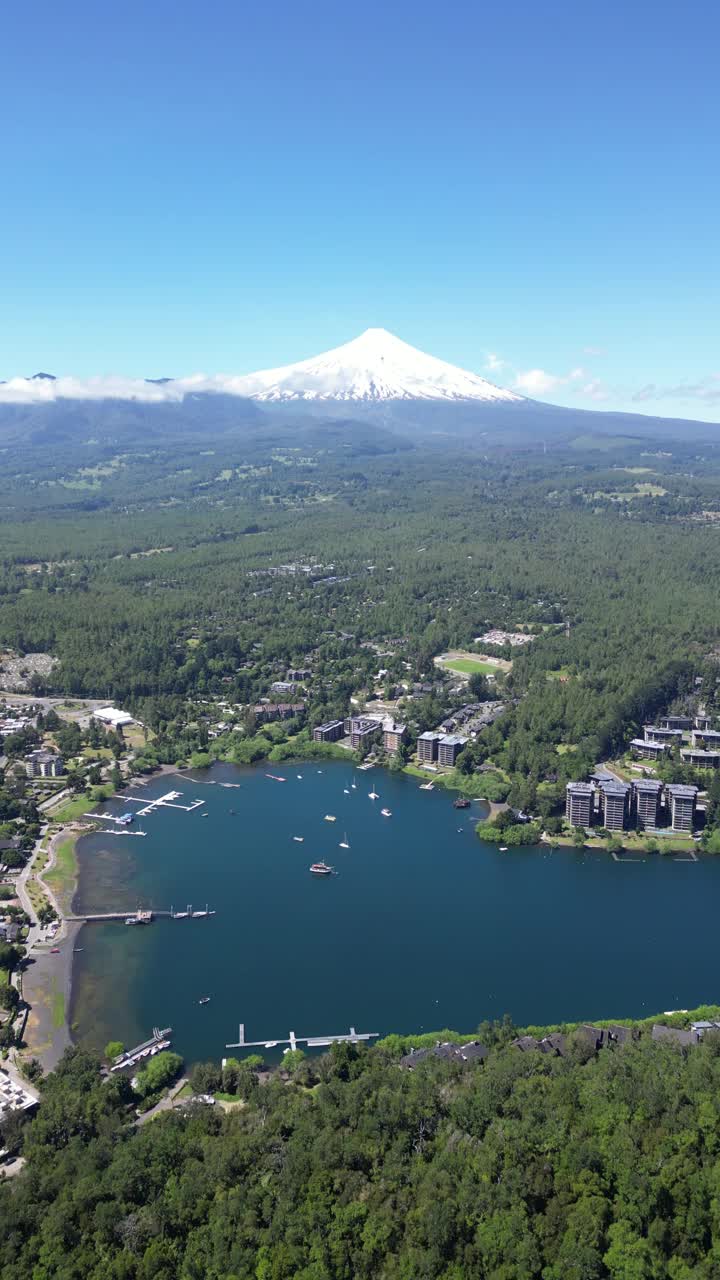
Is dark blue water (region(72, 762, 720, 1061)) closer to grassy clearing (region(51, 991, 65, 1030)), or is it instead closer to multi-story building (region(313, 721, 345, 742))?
grassy clearing (region(51, 991, 65, 1030))

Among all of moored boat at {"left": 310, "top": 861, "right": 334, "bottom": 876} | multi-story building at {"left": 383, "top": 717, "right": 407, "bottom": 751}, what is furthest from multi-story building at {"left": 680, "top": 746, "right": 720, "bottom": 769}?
moored boat at {"left": 310, "top": 861, "right": 334, "bottom": 876}

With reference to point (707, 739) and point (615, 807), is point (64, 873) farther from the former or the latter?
point (707, 739)

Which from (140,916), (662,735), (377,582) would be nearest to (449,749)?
(662,735)

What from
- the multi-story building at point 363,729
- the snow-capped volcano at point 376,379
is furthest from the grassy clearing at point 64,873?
the snow-capped volcano at point 376,379

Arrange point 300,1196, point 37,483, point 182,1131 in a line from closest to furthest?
point 300,1196 < point 182,1131 < point 37,483

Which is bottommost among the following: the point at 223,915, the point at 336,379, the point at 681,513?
the point at 223,915

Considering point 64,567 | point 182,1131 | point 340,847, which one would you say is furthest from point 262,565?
point 182,1131

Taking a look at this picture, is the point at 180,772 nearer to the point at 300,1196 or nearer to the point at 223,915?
the point at 223,915
